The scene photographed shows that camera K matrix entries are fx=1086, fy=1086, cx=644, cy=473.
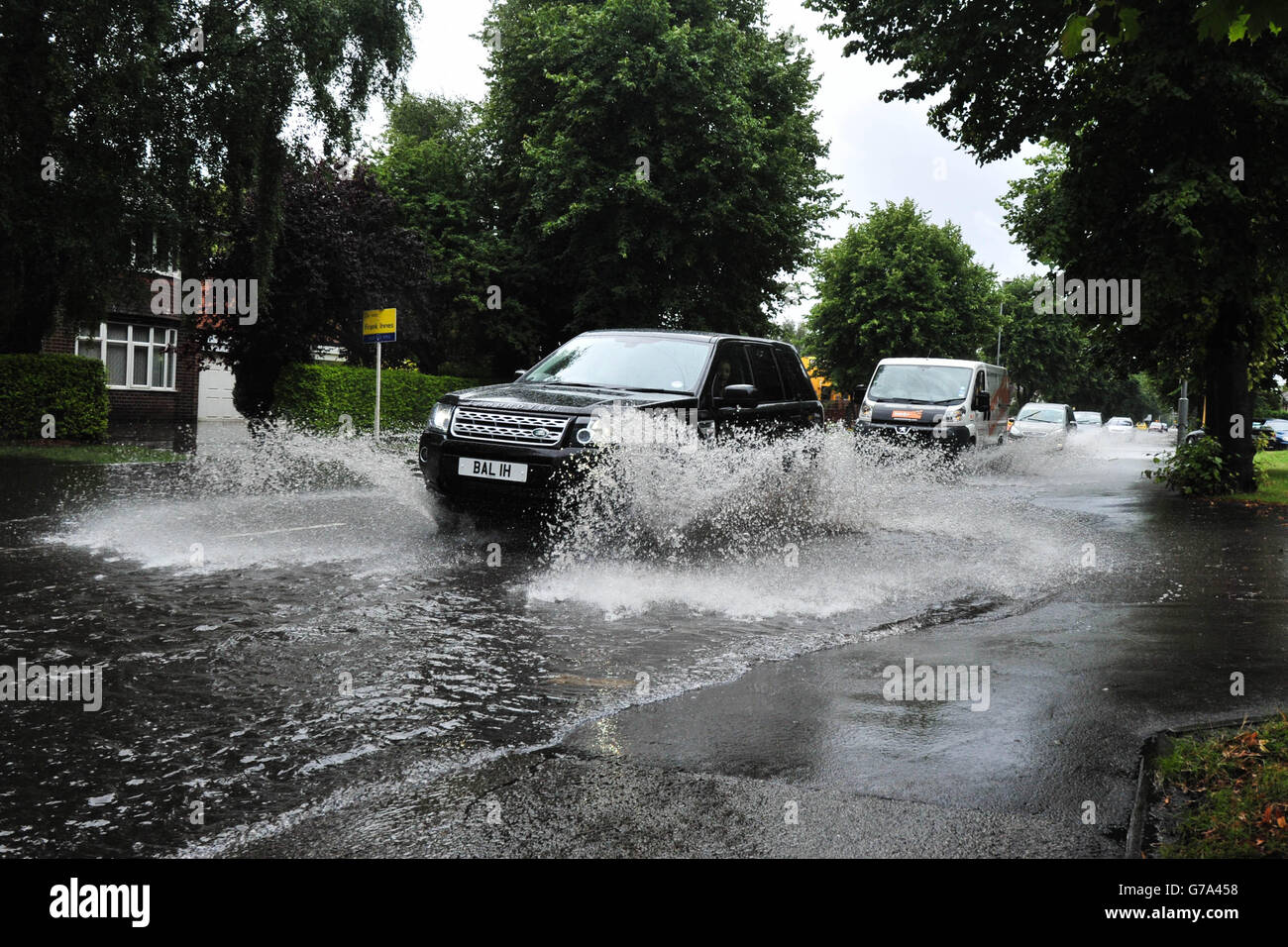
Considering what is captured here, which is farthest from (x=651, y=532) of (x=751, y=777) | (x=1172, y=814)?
(x=1172, y=814)

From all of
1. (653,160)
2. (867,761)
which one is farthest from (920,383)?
(867,761)

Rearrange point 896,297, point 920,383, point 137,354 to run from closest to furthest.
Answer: point 920,383
point 137,354
point 896,297

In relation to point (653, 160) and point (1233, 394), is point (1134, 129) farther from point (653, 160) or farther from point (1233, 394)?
point (653, 160)

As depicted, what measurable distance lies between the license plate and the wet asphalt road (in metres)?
3.39

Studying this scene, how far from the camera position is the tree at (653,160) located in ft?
103

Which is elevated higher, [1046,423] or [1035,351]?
[1035,351]

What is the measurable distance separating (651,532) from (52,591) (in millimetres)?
4289

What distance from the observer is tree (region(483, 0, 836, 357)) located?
31484 mm

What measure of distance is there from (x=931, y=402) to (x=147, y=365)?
2485 centimetres

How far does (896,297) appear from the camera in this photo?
168 feet

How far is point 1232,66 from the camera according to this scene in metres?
13.7

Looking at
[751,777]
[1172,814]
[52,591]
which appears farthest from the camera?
[52,591]

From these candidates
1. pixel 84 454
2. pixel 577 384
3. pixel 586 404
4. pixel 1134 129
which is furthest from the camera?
pixel 84 454
